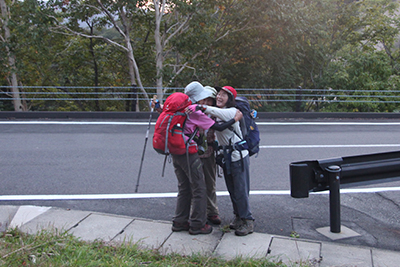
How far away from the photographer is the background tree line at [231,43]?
636 inches

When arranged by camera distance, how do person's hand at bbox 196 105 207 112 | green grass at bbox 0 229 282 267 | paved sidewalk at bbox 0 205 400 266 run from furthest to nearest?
person's hand at bbox 196 105 207 112 → paved sidewalk at bbox 0 205 400 266 → green grass at bbox 0 229 282 267

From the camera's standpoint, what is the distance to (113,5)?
16.1 m

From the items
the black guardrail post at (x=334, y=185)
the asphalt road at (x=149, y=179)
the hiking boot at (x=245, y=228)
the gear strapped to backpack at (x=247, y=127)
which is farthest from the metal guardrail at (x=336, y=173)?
Answer: the hiking boot at (x=245, y=228)

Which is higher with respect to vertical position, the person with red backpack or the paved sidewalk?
the person with red backpack

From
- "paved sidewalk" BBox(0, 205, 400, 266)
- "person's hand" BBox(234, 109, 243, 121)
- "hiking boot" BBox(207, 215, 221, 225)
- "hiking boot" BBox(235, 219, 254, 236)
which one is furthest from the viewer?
"hiking boot" BBox(207, 215, 221, 225)

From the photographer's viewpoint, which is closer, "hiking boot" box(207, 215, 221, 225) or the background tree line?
"hiking boot" box(207, 215, 221, 225)

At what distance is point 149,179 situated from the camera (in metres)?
6.95

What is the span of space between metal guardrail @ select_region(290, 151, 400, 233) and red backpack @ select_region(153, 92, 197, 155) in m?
1.34

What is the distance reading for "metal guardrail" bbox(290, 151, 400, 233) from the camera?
4562 mm

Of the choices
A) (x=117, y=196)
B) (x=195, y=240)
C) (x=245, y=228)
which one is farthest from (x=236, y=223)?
(x=117, y=196)

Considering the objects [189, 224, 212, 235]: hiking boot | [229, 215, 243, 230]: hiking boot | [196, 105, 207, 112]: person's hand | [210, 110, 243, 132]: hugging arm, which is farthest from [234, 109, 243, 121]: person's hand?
[189, 224, 212, 235]: hiking boot

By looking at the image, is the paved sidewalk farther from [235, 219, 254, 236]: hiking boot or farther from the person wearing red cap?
the person wearing red cap

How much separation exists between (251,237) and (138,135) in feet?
21.9

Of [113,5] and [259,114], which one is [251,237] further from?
[113,5]
